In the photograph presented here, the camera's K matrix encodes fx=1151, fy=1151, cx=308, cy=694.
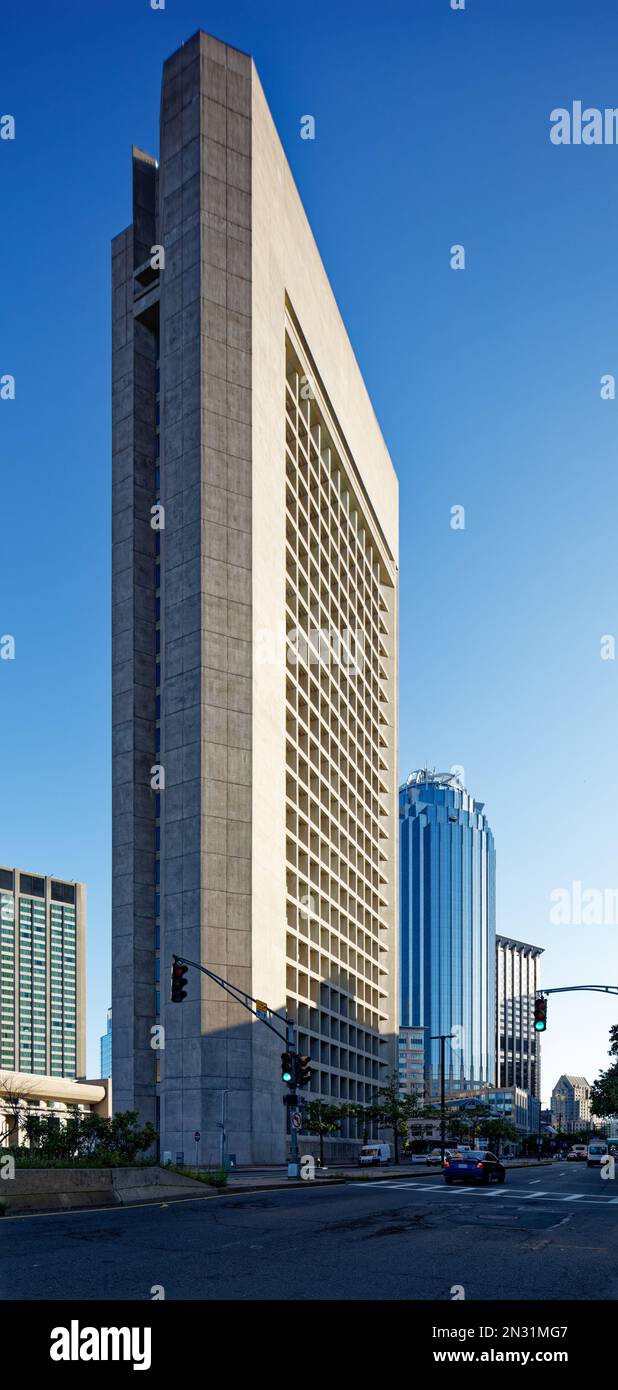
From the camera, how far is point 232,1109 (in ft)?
203

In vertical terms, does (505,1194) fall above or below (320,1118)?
above

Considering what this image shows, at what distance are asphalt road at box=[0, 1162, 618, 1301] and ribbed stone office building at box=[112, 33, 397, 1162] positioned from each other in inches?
1486

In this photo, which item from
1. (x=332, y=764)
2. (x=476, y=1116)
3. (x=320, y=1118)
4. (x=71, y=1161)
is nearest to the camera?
(x=71, y=1161)

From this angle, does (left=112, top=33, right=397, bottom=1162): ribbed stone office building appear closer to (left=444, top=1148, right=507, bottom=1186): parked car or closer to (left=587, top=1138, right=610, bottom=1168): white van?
(left=587, top=1138, right=610, bottom=1168): white van

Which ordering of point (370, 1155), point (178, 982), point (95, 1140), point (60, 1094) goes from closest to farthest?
1. point (178, 982)
2. point (95, 1140)
3. point (370, 1155)
4. point (60, 1094)

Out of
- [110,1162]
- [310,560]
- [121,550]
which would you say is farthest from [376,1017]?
[110,1162]

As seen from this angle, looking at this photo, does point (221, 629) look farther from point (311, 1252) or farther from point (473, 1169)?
point (311, 1252)

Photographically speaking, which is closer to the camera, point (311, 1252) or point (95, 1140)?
point (311, 1252)

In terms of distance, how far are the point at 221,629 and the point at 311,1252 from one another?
54075mm

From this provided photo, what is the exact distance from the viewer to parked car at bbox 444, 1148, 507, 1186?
39844mm

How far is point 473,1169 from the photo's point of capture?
40094 millimetres

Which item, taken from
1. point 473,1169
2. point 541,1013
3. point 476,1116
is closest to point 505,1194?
point 473,1169

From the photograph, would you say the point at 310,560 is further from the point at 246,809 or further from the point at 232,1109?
the point at 232,1109

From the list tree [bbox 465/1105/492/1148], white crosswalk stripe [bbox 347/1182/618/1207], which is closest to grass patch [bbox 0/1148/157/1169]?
white crosswalk stripe [bbox 347/1182/618/1207]
